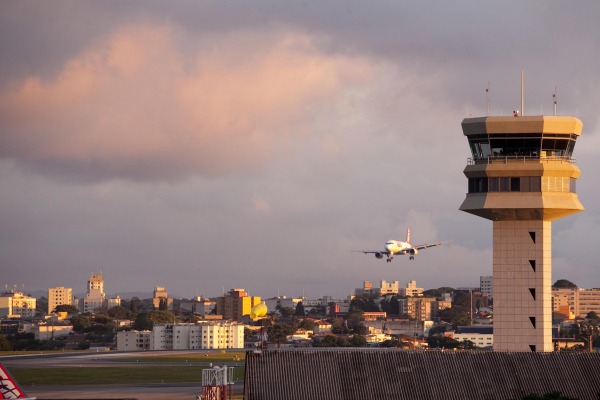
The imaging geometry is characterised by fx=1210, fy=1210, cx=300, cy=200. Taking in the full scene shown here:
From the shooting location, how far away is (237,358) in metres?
194

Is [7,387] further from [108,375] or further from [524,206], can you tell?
[108,375]

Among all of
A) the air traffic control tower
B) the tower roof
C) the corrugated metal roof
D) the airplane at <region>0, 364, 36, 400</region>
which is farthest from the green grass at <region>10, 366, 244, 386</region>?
the airplane at <region>0, 364, 36, 400</region>

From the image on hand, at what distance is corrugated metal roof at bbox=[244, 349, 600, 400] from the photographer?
68.1 metres

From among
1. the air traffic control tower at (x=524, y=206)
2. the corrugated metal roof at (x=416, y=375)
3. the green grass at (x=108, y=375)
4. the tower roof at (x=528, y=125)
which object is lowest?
the green grass at (x=108, y=375)

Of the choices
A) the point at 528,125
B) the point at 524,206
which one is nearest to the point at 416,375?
the point at 524,206

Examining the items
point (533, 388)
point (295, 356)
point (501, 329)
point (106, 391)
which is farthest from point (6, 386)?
point (106, 391)

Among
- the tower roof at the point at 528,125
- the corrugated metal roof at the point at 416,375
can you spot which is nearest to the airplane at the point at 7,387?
the corrugated metal roof at the point at 416,375

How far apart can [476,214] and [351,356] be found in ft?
68.1

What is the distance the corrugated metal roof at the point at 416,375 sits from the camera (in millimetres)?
68125

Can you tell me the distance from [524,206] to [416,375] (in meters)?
20.8

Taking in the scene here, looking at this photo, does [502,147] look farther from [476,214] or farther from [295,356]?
[295,356]

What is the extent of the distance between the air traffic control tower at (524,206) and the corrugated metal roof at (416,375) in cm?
1429

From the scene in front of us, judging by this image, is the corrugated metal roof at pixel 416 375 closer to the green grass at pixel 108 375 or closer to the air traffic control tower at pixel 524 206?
the air traffic control tower at pixel 524 206

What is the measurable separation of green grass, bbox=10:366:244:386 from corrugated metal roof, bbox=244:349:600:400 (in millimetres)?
70345
